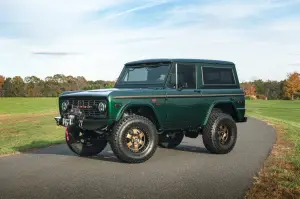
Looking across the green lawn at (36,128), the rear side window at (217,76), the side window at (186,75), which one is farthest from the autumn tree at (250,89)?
the side window at (186,75)

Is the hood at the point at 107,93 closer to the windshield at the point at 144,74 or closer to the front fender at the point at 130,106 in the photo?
the front fender at the point at 130,106

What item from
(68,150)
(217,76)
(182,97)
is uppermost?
(217,76)

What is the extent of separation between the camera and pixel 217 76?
978cm

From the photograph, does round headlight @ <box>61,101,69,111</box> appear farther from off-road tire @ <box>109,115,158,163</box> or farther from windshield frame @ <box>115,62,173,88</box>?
windshield frame @ <box>115,62,173,88</box>

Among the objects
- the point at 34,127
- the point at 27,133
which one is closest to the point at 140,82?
the point at 27,133

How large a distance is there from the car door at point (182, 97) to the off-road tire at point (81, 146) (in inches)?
64.4

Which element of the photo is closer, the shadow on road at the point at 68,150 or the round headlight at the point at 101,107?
the round headlight at the point at 101,107

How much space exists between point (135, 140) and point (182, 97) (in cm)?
151

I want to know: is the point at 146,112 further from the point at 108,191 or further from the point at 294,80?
the point at 294,80

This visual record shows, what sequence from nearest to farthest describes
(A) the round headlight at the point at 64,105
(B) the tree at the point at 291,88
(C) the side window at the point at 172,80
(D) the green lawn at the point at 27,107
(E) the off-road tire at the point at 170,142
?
(A) the round headlight at the point at 64,105 → (C) the side window at the point at 172,80 → (E) the off-road tire at the point at 170,142 → (D) the green lawn at the point at 27,107 → (B) the tree at the point at 291,88

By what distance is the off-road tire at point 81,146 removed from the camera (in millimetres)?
8891

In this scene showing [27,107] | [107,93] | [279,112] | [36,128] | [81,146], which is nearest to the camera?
[107,93]

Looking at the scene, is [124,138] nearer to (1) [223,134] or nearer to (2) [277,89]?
(1) [223,134]

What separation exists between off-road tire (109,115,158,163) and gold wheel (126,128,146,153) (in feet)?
0.29
